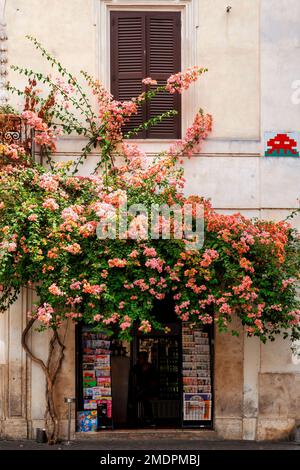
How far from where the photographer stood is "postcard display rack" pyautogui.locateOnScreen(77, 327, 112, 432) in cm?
1495

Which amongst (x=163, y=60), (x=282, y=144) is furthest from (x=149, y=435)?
(x=163, y=60)

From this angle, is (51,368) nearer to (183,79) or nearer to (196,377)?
(196,377)

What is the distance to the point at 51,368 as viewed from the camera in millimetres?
14797

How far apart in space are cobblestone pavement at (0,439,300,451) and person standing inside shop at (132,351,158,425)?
0.76 m

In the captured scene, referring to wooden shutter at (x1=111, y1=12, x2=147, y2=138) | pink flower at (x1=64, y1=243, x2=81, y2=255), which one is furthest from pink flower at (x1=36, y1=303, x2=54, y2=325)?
wooden shutter at (x1=111, y1=12, x2=147, y2=138)

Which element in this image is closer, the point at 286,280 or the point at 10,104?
the point at 286,280

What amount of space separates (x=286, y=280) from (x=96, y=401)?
417 centimetres

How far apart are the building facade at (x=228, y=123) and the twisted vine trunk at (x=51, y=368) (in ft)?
0.56

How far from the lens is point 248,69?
15.2 meters

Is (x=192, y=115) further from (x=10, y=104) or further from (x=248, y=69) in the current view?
(x=10, y=104)

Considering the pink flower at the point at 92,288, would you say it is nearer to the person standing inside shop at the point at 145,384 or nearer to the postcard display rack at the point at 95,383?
the postcard display rack at the point at 95,383

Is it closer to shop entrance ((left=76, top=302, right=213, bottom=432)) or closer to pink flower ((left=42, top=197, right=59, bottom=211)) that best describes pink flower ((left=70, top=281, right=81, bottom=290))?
pink flower ((left=42, top=197, right=59, bottom=211))

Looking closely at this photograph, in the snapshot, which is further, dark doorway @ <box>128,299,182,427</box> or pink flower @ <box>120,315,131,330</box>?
dark doorway @ <box>128,299,182,427</box>
